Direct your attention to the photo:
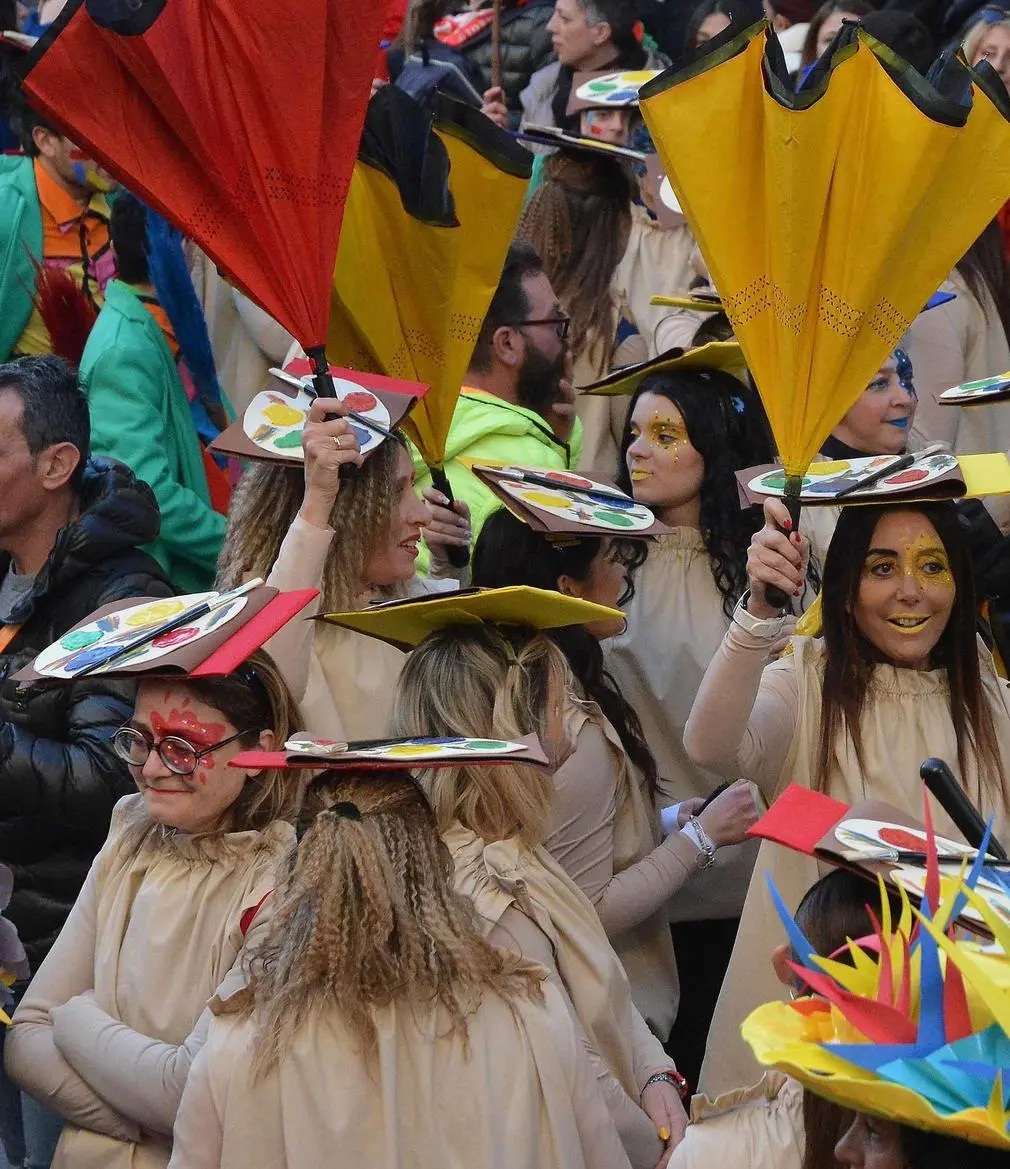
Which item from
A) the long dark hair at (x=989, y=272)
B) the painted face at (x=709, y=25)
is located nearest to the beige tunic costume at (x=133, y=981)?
the long dark hair at (x=989, y=272)

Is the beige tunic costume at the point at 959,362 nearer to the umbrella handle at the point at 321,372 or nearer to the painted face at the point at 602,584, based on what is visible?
the painted face at the point at 602,584

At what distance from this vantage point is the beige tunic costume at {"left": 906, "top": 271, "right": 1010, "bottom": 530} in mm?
5910

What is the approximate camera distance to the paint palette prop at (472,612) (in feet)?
11.0

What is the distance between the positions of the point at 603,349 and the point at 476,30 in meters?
2.76

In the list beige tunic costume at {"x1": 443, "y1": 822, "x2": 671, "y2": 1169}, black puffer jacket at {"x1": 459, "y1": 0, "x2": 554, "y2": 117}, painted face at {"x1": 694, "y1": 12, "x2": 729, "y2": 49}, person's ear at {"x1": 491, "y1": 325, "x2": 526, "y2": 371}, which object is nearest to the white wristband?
beige tunic costume at {"x1": 443, "y1": 822, "x2": 671, "y2": 1169}

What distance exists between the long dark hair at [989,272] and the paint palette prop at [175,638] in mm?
3363

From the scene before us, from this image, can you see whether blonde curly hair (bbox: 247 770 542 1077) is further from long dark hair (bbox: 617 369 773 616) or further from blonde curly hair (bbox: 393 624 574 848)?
long dark hair (bbox: 617 369 773 616)

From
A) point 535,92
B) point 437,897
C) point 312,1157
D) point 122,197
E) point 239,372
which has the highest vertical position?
point 535,92

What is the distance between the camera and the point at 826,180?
11.2 feet

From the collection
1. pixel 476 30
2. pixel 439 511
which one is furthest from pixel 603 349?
pixel 476 30

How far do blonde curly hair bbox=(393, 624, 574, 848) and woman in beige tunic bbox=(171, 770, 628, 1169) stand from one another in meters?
→ 0.35

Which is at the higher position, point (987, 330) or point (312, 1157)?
point (987, 330)

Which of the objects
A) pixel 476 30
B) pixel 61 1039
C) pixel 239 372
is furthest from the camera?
pixel 476 30

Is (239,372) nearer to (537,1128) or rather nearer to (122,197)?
(122,197)
